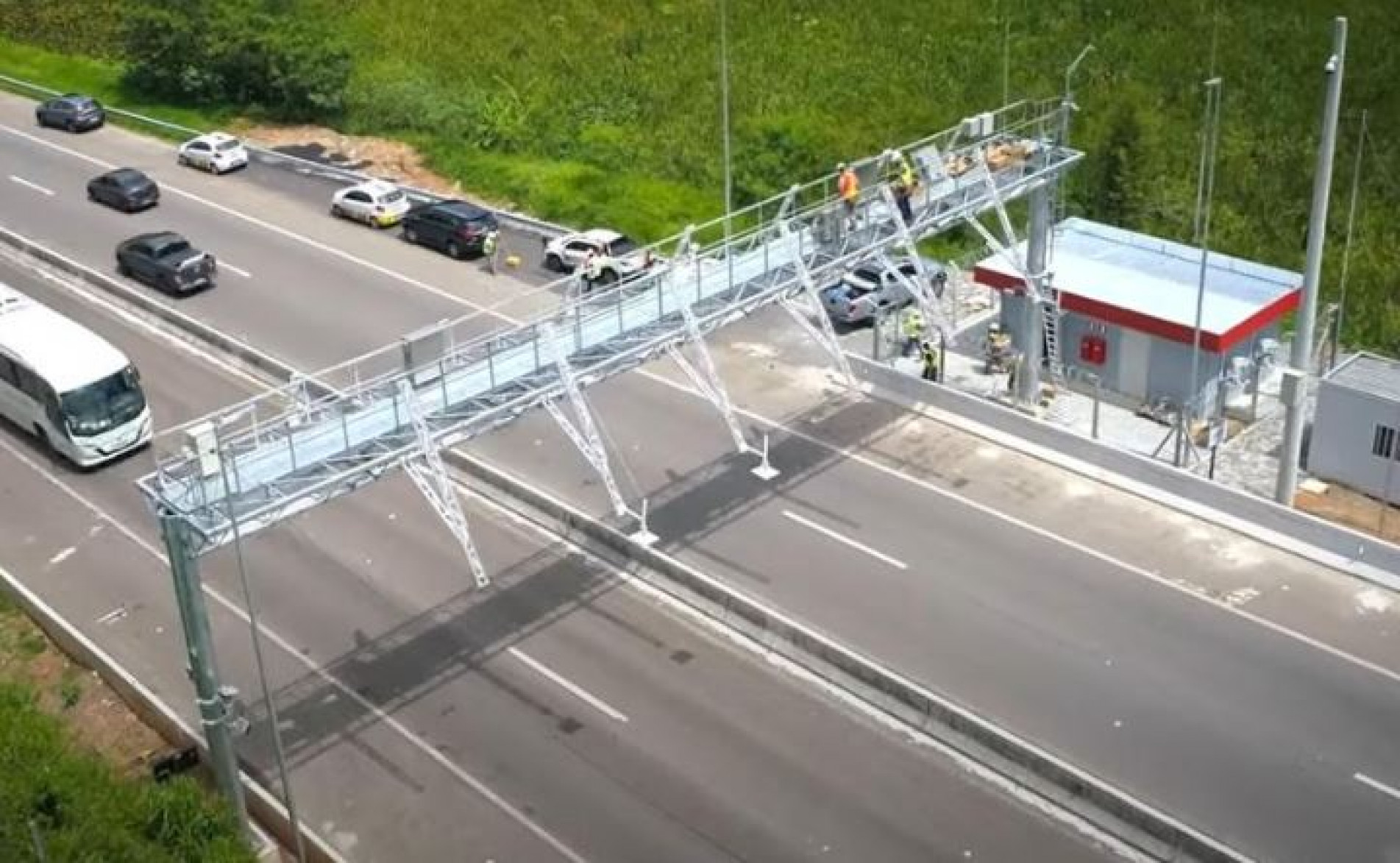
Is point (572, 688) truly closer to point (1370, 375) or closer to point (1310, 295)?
point (1310, 295)

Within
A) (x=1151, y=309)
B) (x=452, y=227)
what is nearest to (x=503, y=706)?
(x=1151, y=309)

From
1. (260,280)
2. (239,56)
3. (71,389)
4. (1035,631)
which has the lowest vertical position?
(1035,631)

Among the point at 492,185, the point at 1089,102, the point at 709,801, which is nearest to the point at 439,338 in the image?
the point at 709,801

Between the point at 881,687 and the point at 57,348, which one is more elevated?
the point at 57,348

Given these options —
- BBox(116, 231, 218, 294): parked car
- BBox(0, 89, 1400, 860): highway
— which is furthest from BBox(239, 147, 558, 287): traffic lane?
BBox(116, 231, 218, 294): parked car

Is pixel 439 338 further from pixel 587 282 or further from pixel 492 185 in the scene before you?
pixel 492 185

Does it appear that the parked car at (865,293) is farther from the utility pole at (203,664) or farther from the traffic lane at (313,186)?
the utility pole at (203,664)

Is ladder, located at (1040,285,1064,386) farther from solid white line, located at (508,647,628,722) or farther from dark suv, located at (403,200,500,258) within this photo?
dark suv, located at (403,200,500,258)
